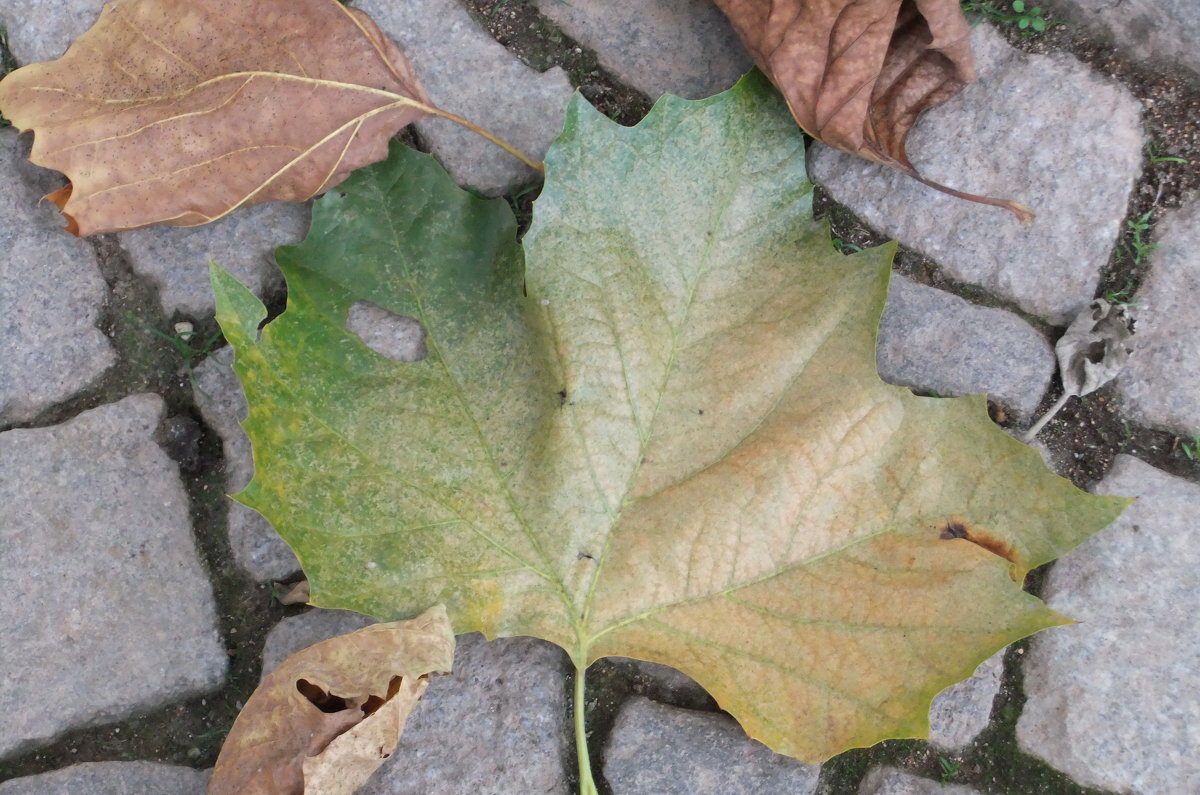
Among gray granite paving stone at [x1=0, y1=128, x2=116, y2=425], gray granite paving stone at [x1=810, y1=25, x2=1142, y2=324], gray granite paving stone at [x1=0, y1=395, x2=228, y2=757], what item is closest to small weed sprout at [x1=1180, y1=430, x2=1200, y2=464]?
gray granite paving stone at [x1=810, y1=25, x2=1142, y2=324]

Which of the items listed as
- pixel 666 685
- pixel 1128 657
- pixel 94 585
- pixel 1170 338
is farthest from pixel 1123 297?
pixel 94 585

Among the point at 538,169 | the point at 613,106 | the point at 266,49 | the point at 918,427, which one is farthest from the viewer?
the point at 613,106

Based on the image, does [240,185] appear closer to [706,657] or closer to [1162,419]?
[706,657]

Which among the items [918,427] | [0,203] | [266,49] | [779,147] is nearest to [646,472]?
[918,427]

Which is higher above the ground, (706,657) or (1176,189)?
(1176,189)

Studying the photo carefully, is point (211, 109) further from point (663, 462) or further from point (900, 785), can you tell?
point (900, 785)

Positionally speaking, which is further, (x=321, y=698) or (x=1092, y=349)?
(x=1092, y=349)
